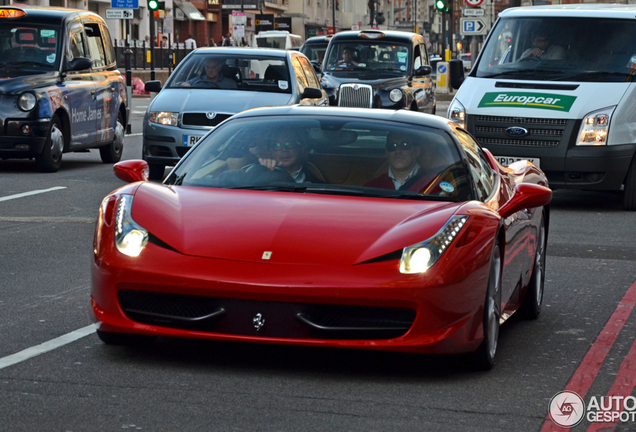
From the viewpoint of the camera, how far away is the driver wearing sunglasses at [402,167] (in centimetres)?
608

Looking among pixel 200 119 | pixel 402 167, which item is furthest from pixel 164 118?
pixel 402 167

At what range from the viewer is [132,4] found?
37750mm

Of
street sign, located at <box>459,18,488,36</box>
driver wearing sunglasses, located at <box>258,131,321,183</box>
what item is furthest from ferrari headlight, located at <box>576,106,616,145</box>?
street sign, located at <box>459,18,488,36</box>

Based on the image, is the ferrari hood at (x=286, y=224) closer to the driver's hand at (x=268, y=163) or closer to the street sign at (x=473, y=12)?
the driver's hand at (x=268, y=163)

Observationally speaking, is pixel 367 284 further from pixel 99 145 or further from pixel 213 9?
pixel 213 9

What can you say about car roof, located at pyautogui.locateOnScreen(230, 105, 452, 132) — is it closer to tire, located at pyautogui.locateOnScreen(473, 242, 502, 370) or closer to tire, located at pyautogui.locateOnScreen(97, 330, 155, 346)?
tire, located at pyautogui.locateOnScreen(473, 242, 502, 370)

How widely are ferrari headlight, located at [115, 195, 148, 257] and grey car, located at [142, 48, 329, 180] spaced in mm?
8932

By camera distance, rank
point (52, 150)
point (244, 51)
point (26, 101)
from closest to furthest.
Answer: point (26, 101) < point (52, 150) < point (244, 51)

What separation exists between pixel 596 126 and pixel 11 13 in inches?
305

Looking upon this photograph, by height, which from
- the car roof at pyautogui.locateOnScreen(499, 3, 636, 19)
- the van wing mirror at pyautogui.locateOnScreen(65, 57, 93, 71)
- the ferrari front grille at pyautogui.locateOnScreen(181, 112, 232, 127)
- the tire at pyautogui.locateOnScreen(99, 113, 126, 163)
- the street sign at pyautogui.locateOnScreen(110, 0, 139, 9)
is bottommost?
the tire at pyautogui.locateOnScreen(99, 113, 126, 163)

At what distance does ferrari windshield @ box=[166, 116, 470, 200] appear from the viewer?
19.9ft

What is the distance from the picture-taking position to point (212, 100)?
15.0m

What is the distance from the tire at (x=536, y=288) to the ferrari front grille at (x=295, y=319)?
188 cm

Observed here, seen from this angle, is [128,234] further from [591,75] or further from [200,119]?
[200,119]
